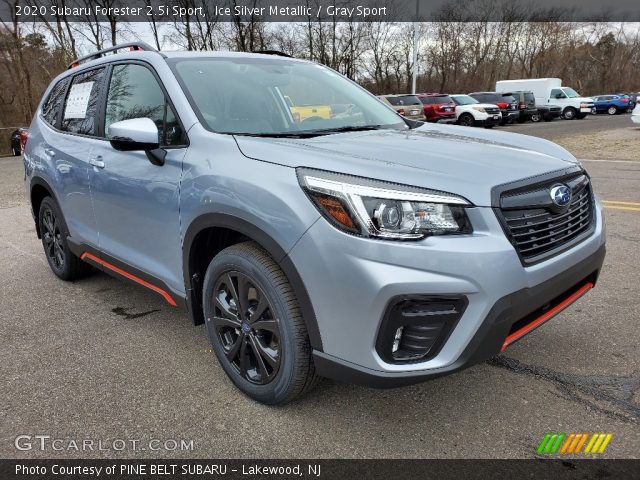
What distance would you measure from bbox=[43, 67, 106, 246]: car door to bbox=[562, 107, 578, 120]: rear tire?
110 feet

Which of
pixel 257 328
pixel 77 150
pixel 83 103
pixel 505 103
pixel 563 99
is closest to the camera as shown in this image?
pixel 257 328

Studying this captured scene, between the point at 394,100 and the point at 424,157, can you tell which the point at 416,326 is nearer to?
the point at 424,157

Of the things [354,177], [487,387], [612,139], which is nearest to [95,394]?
[354,177]

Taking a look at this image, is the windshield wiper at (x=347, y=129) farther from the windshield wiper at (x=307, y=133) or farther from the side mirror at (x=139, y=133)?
the side mirror at (x=139, y=133)

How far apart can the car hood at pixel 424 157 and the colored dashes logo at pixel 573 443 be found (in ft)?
3.63

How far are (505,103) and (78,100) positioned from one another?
25929 mm

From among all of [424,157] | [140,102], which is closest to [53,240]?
[140,102]

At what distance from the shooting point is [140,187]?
2994mm

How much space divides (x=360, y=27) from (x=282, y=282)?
150ft

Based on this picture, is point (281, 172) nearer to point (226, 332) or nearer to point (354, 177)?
point (354, 177)

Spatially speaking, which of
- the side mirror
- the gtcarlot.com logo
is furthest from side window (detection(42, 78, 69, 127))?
the gtcarlot.com logo

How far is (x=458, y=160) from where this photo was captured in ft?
7.52

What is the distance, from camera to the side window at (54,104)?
14.3ft

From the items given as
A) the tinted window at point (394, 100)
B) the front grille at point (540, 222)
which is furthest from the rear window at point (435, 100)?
the front grille at point (540, 222)
